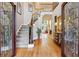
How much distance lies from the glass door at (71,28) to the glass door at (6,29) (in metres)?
0.89

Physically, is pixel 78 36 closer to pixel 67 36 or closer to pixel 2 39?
pixel 67 36

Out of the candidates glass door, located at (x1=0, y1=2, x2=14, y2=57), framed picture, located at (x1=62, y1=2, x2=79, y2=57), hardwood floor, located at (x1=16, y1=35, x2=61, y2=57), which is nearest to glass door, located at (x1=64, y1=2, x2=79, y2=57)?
framed picture, located at (x1=62, y1=2, x2=79, y2=57)

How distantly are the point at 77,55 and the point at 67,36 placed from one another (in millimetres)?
407

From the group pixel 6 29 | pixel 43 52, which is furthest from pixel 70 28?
pixel 6 29

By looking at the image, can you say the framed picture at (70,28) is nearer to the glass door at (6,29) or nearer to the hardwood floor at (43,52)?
the hardwood floor at (43,52)

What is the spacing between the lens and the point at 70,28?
268 cm

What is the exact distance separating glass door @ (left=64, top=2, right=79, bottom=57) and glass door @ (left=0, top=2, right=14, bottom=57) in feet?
2.91

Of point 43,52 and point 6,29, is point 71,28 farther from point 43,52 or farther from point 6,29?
point 6,29

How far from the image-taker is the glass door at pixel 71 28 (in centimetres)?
258

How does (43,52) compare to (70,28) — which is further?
(43,52)

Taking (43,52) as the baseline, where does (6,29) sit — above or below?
above

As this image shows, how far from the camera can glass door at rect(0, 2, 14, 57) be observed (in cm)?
261

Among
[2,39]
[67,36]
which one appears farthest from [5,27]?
[67,36]

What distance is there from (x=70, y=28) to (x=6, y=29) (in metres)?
0.99
